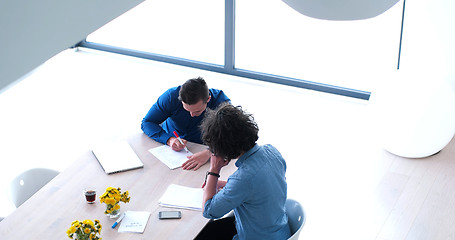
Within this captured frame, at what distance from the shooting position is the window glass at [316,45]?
6301 mm

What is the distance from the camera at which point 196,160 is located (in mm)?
→ 3053

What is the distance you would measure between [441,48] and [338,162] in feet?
5.06

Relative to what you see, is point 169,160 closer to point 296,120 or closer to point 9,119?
point 296,120

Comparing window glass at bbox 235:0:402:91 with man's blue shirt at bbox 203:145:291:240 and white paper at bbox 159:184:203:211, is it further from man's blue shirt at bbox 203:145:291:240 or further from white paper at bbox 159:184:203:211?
man's blue shirt at bbox 203:145:291:240

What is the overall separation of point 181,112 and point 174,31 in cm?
422

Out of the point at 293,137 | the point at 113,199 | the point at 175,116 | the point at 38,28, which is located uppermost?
the point at 38,28

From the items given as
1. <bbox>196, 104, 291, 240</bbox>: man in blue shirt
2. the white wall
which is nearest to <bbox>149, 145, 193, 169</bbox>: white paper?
<bbox>196, 104, 291, 240</bbox>: man in blue shirt

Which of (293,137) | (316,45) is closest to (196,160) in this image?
(293,137)

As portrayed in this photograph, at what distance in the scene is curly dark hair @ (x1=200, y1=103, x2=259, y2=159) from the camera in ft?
7.89

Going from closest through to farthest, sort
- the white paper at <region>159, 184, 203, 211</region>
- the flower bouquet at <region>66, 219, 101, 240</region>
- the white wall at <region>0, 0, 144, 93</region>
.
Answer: the white wall at <region>0, 0, 144, 93</region>
the flower bouquet at <region>66, 219, 101, 240</region>
the white paper at <region>159, 184, 203, 211</region>

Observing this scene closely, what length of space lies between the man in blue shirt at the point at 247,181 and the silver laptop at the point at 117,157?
27.3 inches

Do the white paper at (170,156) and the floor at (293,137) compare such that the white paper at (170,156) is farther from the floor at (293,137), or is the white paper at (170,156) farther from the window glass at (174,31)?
the window glass at (174,31)

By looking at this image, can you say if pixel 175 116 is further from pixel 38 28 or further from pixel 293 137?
pixel 38 28

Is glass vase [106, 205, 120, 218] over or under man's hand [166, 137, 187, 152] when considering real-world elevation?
under
